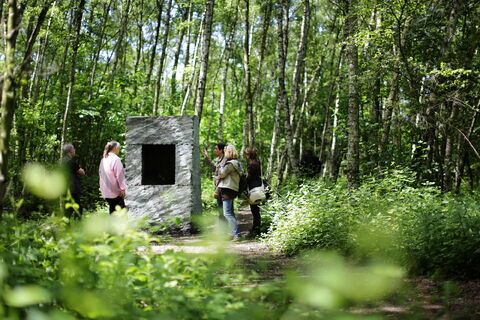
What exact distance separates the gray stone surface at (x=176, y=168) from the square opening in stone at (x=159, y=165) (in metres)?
1.59

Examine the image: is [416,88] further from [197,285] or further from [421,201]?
[197,285]

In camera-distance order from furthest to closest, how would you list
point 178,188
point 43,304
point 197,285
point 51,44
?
point 51,44
point 178,188
point 197,285
point 43,304

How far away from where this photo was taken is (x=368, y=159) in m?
14.3

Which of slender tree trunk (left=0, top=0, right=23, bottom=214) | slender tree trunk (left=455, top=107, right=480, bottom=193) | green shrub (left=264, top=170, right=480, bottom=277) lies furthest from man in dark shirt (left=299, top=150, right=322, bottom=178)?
slender tree trunk (left=0, top=0, right=23, bottom=214)

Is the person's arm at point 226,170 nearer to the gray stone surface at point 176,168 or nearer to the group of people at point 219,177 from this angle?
the group of people at point 219,177

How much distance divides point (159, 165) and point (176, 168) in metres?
2.13

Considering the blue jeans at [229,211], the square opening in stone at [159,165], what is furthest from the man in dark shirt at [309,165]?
the blue jeans at [229,211]

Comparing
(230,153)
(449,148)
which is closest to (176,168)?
(230,153)

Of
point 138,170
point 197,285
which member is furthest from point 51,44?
point 197,285

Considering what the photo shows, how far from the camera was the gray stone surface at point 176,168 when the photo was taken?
10.3m

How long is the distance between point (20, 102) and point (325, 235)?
10443 millimetres

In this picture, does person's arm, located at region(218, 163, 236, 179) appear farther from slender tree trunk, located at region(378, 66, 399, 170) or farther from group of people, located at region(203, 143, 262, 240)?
slender tree trunk, located at region(378, 66, 399, 170)

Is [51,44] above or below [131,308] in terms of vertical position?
above

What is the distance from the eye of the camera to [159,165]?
1241 cm
